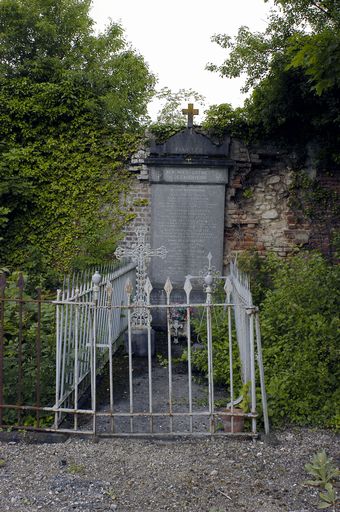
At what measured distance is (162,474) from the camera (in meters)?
3.36

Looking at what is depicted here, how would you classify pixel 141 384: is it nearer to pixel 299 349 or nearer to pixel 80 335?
pixel 80 335

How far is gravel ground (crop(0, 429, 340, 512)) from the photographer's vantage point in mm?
3014

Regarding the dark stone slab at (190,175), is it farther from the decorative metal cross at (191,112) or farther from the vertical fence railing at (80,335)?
the vertical fence railing at (80,335)

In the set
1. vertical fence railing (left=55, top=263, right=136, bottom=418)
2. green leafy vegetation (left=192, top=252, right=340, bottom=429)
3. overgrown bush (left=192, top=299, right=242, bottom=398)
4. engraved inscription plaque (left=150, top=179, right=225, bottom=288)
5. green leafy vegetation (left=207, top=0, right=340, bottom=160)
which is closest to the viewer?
vertical fence railing (left=55, top=263, right=136, bottom=418)

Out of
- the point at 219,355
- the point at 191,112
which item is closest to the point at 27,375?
the point at 219,355

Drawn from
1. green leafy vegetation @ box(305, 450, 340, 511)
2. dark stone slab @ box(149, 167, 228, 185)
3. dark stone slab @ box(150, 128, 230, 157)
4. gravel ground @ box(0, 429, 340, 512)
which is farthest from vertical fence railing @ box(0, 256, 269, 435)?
dark stone slab @ box(150, 128, 230, 157)

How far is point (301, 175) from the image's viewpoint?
9398mm

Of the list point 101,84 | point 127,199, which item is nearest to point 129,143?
point 127,199

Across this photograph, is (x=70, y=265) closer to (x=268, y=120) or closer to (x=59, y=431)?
(x=268, y=120)

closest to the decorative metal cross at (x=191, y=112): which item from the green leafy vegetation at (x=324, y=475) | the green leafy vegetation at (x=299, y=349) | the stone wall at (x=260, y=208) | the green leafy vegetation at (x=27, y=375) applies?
the stone wall at (x=260, y=208)

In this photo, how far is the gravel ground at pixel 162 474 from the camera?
3.01 m

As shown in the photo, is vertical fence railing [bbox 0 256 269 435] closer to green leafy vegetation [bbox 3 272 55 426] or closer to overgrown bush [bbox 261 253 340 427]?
green leafy vegetation [bbox 3 272 55 426]

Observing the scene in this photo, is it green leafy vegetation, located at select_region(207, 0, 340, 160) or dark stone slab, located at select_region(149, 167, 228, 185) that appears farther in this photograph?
dark stone slab, located at select_region(149, 167, 228, 185)

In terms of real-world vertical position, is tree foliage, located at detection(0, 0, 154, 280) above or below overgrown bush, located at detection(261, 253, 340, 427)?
above
